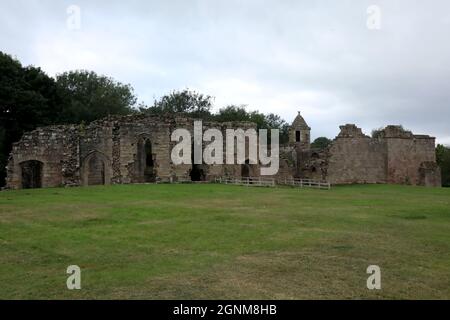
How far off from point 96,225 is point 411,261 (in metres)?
7.91

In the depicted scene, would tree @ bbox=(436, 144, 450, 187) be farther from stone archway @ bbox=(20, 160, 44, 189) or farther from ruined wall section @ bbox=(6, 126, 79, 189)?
stone archway @ bbox=(20, 160, 44, 189)

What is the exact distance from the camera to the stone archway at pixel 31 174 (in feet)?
111

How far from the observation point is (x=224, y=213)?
15.4 meters

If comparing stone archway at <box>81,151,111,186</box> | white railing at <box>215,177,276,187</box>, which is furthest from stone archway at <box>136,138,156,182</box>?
white railing at <box>215,177,276,187</box>

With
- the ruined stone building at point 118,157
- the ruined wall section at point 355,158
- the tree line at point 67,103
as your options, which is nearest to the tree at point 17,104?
the tree line at point 67,103

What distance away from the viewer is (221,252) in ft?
31.3

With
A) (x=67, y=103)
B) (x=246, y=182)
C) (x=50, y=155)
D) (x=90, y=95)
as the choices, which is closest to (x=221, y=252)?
(x=246, y=182)

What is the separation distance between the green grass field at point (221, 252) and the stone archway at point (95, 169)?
16267 mm

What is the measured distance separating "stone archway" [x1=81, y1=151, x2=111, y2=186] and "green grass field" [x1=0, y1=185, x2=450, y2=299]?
16267mm

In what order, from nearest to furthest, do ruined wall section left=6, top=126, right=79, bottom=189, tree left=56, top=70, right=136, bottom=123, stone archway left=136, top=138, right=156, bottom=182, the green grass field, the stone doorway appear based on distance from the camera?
the green grass field
ruined wall section left=6, top=126, right=79, bottom=189
stone archway left=136, top=138, right=156, bottom=182
the stone doorway
tree left=56, top=70, right=136, bottom=123

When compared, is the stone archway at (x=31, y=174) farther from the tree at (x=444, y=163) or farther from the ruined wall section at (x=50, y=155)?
the tree at (x=444, y=163)

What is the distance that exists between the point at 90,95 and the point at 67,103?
39.8 ft

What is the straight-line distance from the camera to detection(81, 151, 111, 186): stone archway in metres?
33.2
